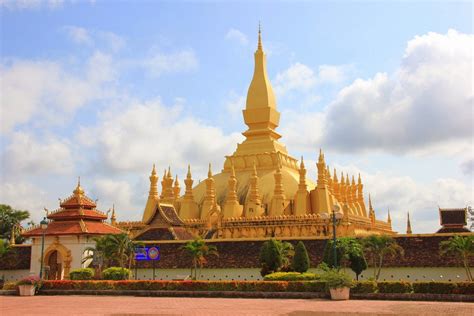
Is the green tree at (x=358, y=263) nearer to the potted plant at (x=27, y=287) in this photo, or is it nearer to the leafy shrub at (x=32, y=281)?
the leafy shrub at (x=32, y=281)

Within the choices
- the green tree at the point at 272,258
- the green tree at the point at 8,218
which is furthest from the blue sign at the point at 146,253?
the green tree at the point at 8,218

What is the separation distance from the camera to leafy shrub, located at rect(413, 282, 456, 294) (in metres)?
22.2

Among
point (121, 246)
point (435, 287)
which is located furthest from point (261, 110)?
point (435, 287)

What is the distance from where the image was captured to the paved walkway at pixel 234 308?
18.0 meters

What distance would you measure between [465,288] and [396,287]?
8.40 feet

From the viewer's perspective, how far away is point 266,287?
25.0 m

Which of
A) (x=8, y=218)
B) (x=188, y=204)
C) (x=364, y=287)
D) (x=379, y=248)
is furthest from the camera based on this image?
(x=8, y=218)

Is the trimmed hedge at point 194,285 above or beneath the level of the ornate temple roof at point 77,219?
beneath

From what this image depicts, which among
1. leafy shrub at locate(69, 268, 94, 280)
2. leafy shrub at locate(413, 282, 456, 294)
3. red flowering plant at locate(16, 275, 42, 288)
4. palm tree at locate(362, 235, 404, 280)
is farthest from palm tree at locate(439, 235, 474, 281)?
red flowering plant at locate(16, 275, 42, 288)

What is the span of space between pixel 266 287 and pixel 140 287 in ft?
20.4

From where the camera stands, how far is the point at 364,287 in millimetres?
23562

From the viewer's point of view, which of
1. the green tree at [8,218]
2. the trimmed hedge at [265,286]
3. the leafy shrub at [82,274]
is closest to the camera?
the trimmed hedge at [265,286]

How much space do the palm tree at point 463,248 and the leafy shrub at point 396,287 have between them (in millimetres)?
5331

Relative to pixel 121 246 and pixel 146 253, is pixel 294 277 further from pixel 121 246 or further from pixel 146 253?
pixel 146 253
